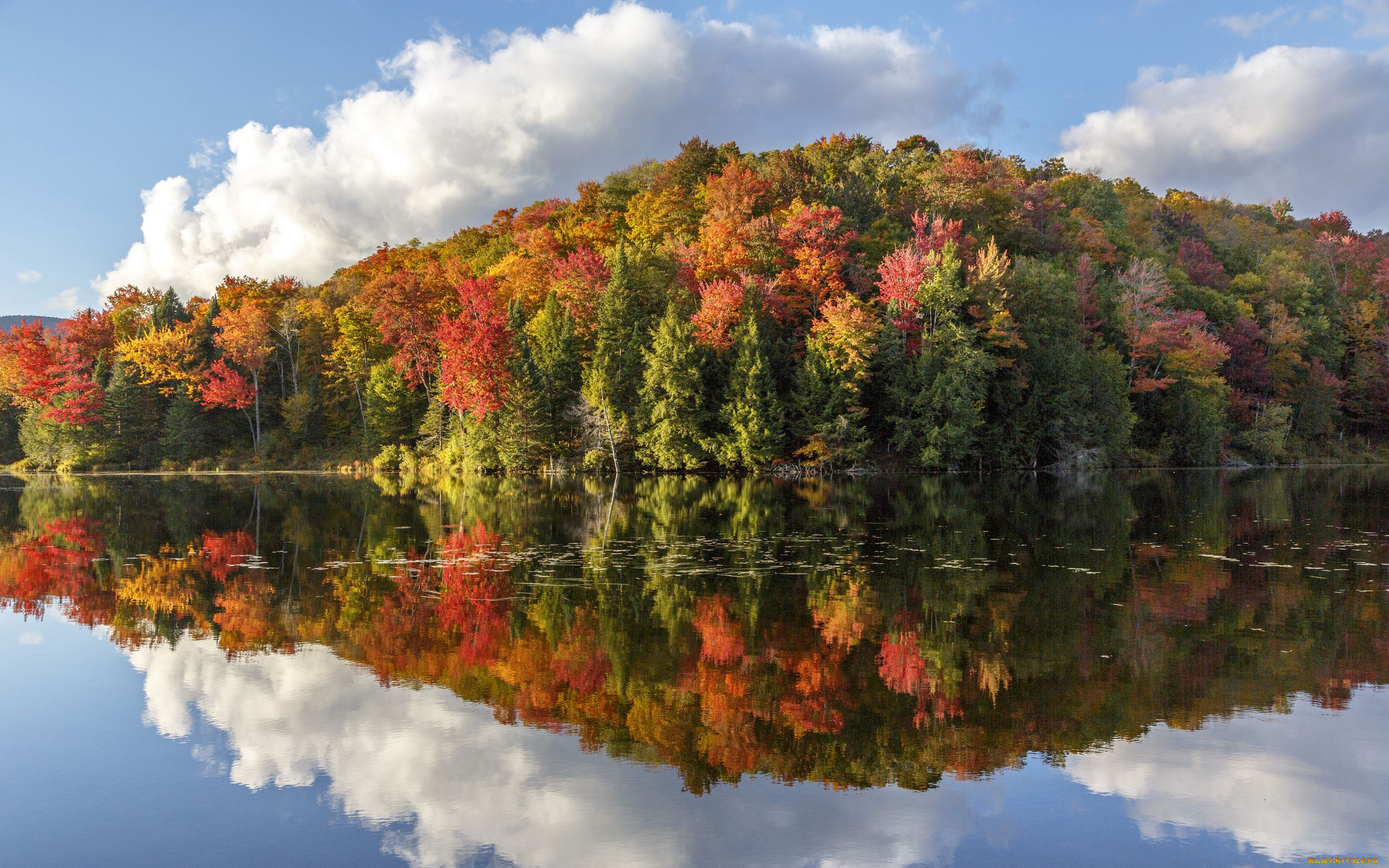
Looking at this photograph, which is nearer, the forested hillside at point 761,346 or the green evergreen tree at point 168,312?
the forested hillside at point 761,346

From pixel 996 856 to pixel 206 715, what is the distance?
604cm

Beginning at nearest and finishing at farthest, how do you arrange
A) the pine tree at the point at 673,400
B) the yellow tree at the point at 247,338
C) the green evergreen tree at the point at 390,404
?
the pine tree at the point at 673,400, the green evergreen tree at the point at 390,404, the yellow tree at the point at 247,338

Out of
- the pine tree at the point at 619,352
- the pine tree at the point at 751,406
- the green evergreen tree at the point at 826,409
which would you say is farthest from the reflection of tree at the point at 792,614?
the pine tree at the point at 619,352

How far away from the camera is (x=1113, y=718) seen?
631 cm

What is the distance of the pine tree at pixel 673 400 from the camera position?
127 ft

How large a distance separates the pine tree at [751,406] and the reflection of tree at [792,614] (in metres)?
18.0

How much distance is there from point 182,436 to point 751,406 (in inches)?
1373

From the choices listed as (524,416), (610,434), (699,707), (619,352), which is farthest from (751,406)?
(699,707)

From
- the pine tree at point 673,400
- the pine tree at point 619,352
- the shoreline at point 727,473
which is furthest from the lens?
the pine tree at point 619,352

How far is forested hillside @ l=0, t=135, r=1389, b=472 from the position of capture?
39594 mm

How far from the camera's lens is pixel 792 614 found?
941 centimetres

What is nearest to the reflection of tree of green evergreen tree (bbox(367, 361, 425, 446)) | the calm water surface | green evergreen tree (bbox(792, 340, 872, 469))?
the calm water surface

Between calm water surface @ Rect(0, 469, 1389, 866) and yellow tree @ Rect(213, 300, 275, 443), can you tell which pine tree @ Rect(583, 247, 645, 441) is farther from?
calm water surface @ Rect(0, 469, 1389, 866)

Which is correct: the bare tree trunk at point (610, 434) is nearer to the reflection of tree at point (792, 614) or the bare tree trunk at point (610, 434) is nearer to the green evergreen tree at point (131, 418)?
the reflection of tree at point (792, 614)
